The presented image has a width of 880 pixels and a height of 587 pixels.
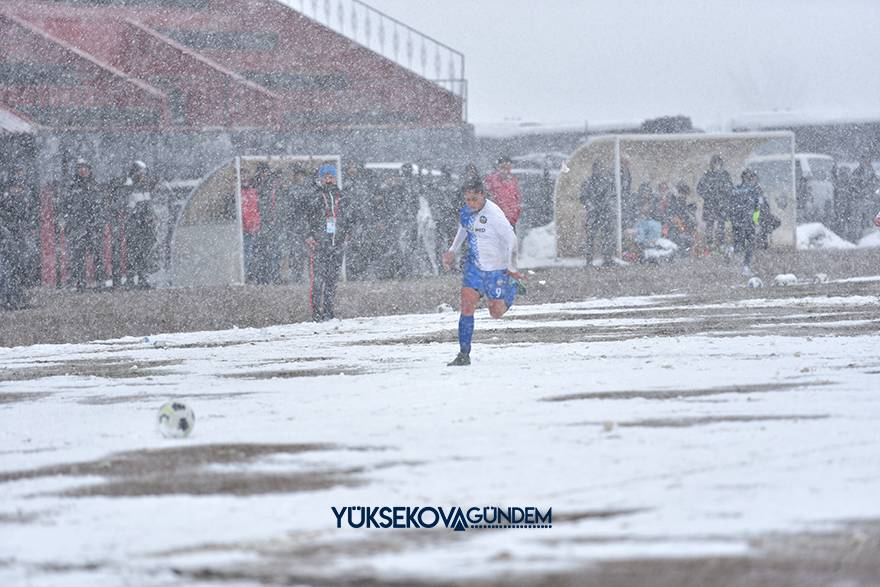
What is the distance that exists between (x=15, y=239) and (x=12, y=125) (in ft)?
17.9

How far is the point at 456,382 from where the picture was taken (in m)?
11.7

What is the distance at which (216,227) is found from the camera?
29109 mm

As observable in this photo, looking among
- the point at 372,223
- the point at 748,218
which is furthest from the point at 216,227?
the point at 748,218

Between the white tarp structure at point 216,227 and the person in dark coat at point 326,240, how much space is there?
865cm

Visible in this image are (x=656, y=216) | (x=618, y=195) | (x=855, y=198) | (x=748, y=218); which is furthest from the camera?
(x=855, y=198)

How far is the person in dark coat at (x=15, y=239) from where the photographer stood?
22.5 metres

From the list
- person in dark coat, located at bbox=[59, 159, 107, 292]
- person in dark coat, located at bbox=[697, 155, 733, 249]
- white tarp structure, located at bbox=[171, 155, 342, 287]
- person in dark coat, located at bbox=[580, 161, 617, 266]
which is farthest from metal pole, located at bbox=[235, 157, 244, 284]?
person in dark coat, located at bbox=[697, 155, 733, 249]

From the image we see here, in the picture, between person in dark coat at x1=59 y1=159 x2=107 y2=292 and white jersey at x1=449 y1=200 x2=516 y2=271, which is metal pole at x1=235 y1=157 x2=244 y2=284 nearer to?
person in dark coat at x1=59 y1=159 x2=107 y2=292

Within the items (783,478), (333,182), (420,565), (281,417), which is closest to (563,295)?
(333,182)

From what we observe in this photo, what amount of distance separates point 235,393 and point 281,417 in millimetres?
1745

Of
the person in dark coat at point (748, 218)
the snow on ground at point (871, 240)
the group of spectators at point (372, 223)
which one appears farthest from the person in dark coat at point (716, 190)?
the snow on ground at point (871, 240)

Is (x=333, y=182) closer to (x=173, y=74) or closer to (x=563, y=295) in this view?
(x=563, y=295)

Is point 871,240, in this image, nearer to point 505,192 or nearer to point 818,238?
point 818,238

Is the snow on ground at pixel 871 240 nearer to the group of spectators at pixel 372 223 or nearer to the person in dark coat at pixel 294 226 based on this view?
the group of spectators at pixel 372 223
